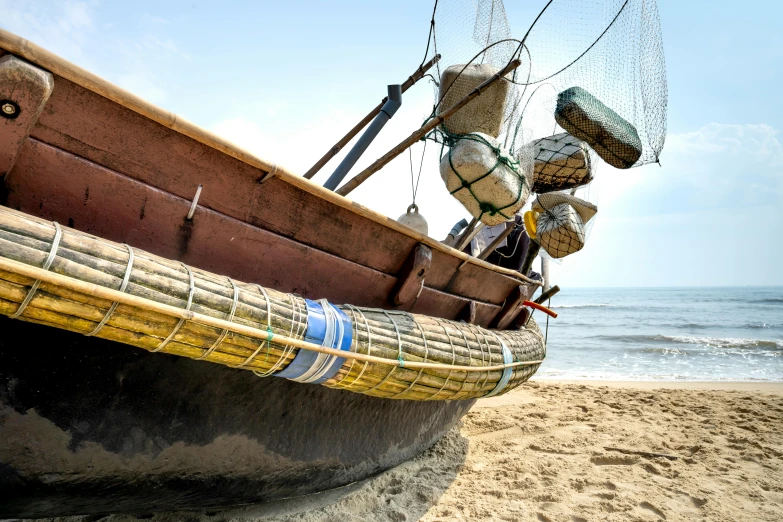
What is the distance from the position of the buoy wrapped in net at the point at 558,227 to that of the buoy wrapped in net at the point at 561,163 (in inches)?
5.6

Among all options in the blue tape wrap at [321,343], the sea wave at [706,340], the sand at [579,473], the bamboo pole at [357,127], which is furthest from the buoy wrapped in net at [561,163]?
the sea wave at [706,340]

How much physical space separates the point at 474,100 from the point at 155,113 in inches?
127

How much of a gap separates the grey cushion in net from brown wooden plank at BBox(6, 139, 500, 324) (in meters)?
2.34

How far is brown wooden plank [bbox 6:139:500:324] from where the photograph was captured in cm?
148

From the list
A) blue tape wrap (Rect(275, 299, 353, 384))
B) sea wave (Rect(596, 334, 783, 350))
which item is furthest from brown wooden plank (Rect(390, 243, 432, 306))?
sea wave (Rect(596, 334, 783, 350))

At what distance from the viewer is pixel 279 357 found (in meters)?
1.60

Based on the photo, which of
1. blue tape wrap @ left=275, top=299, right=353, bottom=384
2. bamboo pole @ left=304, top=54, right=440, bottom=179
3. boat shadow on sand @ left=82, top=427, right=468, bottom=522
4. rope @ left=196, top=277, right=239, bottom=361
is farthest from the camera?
bamboo pole @ left=304, top=54, right=440, bottom=179

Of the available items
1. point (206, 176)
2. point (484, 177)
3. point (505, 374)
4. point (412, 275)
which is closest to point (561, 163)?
point (484, 177)

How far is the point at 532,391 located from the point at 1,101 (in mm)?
6592

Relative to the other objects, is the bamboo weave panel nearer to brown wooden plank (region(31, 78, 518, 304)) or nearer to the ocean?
brown wooden plank (region(31, 78, 518, 304))

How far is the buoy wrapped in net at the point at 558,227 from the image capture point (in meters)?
4.03

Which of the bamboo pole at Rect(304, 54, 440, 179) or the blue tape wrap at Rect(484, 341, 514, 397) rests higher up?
the bamboo pole at Rect(304, 54, 440, 179)

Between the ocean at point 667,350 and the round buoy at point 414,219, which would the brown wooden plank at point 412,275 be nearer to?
the round buoy at point 414,219

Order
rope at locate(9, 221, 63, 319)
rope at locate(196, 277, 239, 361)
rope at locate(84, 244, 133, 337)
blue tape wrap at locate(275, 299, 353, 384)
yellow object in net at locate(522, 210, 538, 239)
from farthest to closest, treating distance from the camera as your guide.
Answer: yellow object in net at locate(522, 210, 538, 239), blue tape wrap at locate(275, 299, 353, 384), rope at locate(196, 277, 239, 361), rope at locate(84, 244, 133, 337), rope at locate(9, 221, 63, 319)
